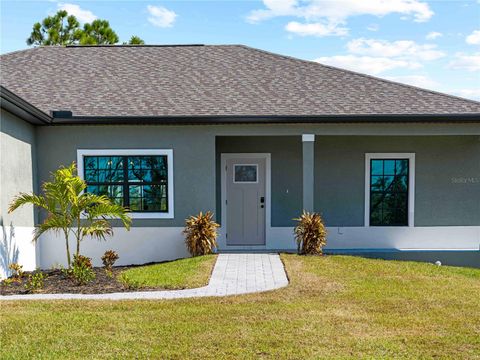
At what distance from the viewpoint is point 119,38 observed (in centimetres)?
2711

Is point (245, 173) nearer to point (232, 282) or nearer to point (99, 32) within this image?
point (232, 282)

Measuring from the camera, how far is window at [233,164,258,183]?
1156cm

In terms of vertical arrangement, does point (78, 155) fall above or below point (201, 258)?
above

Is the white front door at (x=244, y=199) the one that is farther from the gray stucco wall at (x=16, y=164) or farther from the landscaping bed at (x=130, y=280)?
the gray stucco wall at (x=16, y=164)

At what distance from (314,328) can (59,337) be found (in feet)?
9.18

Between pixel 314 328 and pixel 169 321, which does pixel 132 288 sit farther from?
pixel 314 328

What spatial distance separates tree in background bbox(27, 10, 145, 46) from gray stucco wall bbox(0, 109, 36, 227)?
56.8ft

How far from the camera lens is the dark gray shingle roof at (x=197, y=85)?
33.4ft

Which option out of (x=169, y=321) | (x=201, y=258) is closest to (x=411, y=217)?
(x=201, y=258)

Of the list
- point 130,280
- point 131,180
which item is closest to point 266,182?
point 131,180

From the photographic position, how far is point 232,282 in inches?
294

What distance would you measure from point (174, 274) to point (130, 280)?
0.78m

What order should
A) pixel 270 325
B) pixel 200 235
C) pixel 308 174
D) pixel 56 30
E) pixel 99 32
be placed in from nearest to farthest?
pixel 270 325 → pixel 200 235 → pixel 308 174 → pixel 56 30 → pixel 99 32

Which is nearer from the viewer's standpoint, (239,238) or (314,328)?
(314,328)
